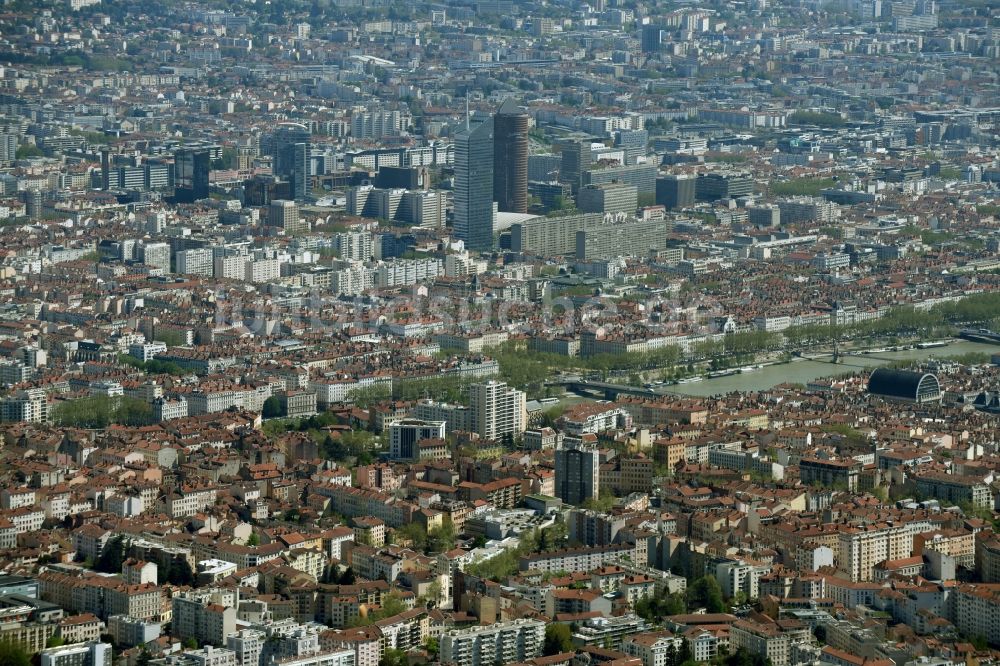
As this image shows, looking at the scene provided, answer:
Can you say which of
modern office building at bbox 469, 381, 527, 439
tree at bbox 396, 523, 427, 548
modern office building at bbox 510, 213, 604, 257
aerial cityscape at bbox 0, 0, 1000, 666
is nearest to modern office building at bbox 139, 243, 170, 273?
aerial cityscape at bbox 0, 0, 1000, 666

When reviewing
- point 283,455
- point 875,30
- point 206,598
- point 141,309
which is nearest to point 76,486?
point 283,455

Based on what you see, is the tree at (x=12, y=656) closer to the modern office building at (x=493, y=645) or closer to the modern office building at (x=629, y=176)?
the modern office building at (x=493, y=645)

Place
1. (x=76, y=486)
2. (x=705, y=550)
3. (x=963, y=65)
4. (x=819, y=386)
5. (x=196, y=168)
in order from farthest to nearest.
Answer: (x=963, y=65), (x=196, y=168), (x=819, y=386), (x=76, y=486), (x=705, y=550)

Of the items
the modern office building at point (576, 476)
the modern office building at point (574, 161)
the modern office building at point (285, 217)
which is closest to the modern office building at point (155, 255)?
the modern office building at point (285, 217)

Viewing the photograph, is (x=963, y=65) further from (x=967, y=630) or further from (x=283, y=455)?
(x=967, y=630)

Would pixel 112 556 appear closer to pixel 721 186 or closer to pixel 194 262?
pixel 194 262

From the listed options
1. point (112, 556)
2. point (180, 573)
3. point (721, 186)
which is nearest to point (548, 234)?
point (721, 186)

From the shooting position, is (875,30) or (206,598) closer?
(206,598)
